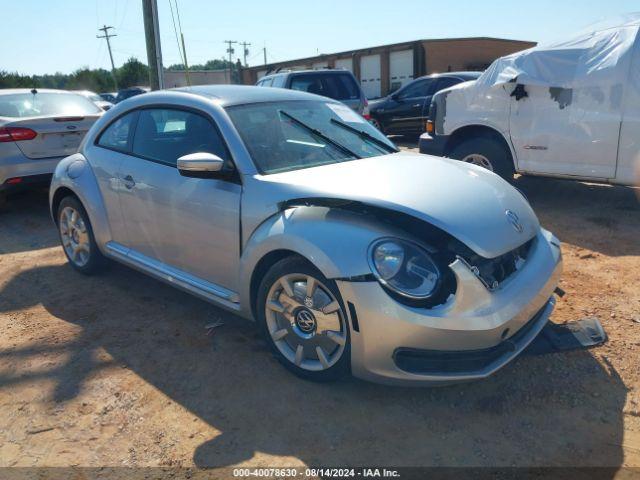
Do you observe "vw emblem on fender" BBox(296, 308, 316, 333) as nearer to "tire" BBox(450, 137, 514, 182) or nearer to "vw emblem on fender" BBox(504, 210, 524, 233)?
"vw emblem on fender" BBox(504, 210, 524, 233)

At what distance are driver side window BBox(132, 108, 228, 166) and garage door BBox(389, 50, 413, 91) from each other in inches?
822

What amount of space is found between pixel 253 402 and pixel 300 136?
1730mm

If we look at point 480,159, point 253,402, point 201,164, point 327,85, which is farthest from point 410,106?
point 253,402

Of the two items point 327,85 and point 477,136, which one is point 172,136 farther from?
point 327,85

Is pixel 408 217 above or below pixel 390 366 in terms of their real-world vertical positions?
above

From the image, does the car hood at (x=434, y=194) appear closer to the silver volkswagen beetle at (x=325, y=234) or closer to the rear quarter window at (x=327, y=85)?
the silver volkswagen beetle at (x=325, y=234)

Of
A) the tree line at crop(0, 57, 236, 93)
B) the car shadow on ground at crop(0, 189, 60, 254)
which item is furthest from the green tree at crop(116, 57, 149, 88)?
the car shadow on ground at crop(0, 189, 60, 254)

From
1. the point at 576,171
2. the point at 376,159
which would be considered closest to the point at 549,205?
the point at 576,171

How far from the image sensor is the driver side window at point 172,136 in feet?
11.3

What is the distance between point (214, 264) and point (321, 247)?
96cm

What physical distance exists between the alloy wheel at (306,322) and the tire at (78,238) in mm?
2201

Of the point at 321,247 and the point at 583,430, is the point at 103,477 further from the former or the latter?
the point at 583,430

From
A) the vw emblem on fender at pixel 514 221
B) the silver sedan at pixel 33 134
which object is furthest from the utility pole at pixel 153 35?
the vw emblem on fender at pixel 514 221

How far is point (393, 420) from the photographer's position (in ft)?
8.55
